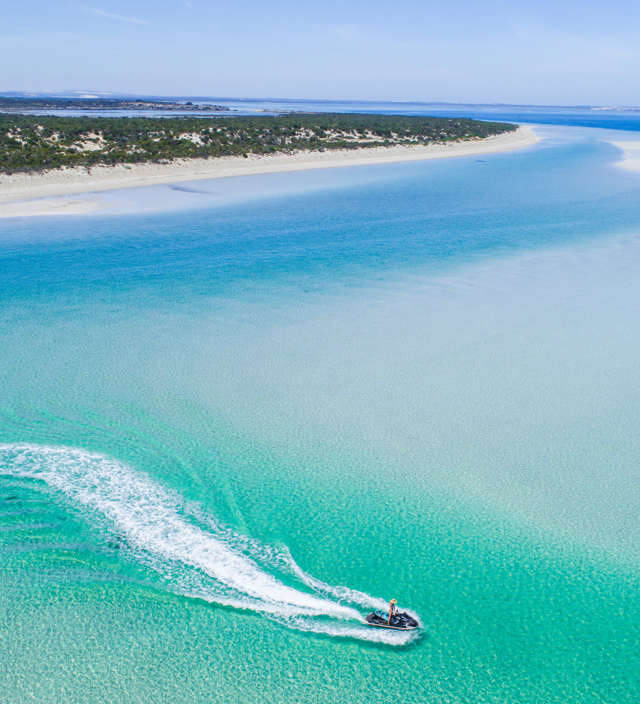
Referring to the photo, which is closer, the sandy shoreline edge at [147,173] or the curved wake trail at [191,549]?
the curved wake trail at [191,549]

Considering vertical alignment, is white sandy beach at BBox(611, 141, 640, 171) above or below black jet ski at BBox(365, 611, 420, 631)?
above

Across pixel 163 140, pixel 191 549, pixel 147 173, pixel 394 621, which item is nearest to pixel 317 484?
pixel 191 549

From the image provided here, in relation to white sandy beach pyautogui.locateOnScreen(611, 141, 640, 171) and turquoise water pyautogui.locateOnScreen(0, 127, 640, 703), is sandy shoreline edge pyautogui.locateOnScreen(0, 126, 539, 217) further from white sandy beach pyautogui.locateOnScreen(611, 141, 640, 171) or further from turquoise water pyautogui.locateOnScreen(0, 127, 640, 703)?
white sandy beach pyautogui.locateOnScreen(611, 141, 640, 171)

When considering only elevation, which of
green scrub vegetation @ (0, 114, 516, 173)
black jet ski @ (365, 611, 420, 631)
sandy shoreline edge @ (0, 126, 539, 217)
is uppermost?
green scrub vegetation @ (0, 114, 516, 173)

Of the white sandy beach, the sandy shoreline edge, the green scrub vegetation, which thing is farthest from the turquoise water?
the white sandy beach

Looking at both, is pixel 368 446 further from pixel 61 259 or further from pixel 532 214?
pixel 532 214

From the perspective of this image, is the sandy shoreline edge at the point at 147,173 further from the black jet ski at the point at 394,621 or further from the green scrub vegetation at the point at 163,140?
the black jet ski at the point at 394,621

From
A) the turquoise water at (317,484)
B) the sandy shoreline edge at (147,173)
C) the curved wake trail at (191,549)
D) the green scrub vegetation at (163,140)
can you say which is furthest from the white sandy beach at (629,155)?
the curved wake trail at (191,549)

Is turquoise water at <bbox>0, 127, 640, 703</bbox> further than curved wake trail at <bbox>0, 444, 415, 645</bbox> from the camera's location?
No
